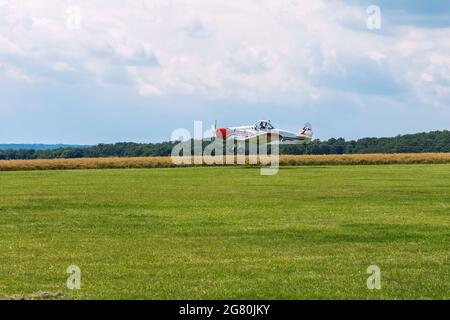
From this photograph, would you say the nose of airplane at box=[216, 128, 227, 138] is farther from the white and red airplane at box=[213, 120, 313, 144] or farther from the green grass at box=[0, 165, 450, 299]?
the green grass at box=[0, 165, 450, 299]

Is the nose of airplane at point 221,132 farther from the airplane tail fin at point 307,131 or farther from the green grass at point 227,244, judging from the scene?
the green grass at point 227,244

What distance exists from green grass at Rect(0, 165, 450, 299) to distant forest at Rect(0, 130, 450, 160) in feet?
281

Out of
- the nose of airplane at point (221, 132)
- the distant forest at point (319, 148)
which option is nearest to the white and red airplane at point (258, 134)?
the nose of airplane at point (221, 132)

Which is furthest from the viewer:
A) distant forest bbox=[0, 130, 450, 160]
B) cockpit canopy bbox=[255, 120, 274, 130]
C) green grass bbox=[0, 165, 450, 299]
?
distant forest bbox=[0, 130, 450, 160]

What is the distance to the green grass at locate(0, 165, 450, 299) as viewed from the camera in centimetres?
1495

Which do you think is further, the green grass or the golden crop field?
the golden crop field

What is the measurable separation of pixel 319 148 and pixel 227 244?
112 m

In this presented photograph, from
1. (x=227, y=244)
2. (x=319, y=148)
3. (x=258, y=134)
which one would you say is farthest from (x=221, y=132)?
(x=227, y=244)

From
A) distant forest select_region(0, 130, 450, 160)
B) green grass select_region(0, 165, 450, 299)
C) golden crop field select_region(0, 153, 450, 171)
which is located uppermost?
distant forest select_region(0, 130, 450, 160)

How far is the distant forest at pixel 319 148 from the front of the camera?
125 meters

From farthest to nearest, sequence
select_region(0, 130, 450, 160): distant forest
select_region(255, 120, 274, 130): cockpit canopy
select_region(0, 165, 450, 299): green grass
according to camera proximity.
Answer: select_region(0, 130, 450, 160): distant forest, select_region(255, 120, 274, 130): cockpit canopy, select_region(0, 165, 450, 299): green grass

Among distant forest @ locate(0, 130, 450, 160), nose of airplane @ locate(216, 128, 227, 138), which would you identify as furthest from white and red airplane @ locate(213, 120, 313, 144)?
distant forest @ locate(0, 130, 450, 160)

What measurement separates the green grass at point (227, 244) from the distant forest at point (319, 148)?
85783mm
